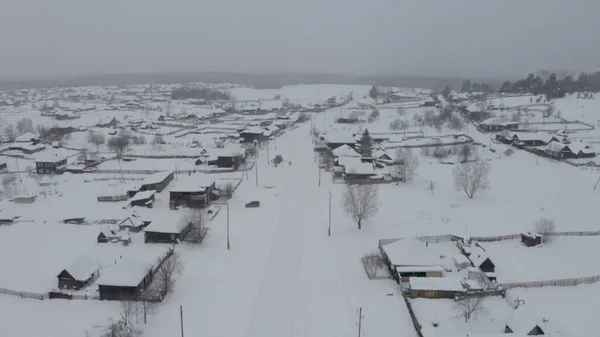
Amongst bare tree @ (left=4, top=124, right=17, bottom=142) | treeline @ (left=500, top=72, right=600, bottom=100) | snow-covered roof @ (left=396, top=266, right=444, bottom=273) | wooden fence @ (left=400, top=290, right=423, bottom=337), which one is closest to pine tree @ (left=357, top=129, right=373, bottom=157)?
snow-covered roof @ (left=396, top=266, right=444, bottom=273)

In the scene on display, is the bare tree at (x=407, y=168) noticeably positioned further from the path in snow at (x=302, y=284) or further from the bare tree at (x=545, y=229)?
the bare tree at (x=545, y=229)

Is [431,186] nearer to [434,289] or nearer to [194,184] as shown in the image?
[434,289]

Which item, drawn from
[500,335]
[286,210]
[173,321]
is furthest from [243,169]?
[500,335]

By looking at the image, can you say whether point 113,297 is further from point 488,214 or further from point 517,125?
point 517,125

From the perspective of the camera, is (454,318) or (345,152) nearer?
(454,318)

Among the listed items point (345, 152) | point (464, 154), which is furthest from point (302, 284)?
point (464, 154)

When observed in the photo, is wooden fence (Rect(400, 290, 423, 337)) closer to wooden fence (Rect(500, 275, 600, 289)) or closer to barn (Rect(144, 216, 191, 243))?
wooden fence (Rect(500, 275, 600, 289))
